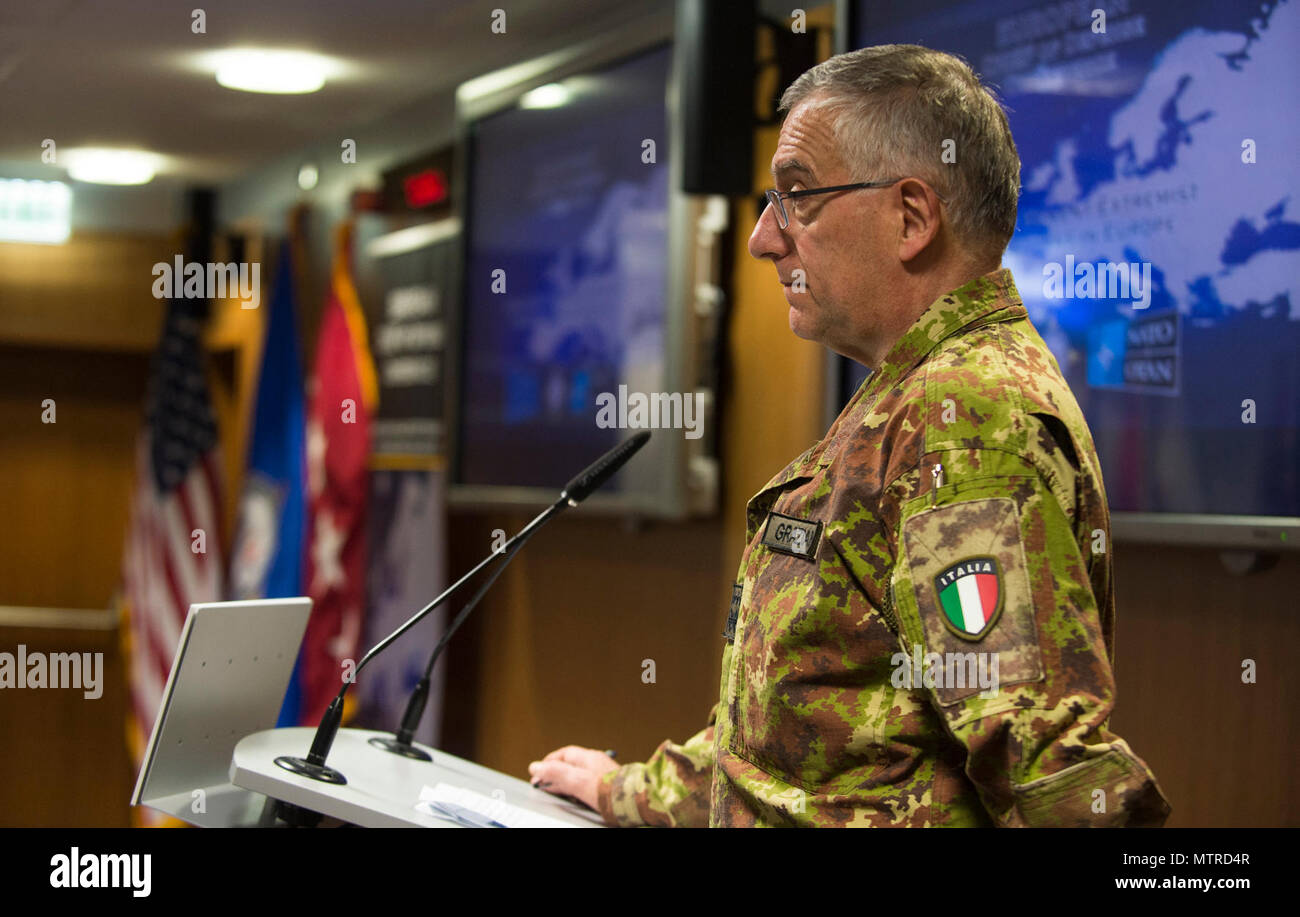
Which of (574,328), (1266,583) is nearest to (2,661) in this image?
(574,328)

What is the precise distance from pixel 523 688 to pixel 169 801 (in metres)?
2.42

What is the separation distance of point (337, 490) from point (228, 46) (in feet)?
4.60

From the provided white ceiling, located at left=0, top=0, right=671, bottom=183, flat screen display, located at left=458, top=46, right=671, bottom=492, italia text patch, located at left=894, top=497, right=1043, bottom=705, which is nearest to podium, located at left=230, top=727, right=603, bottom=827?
italia text patch, located at left=894, top=497, right=1043, bottom=705

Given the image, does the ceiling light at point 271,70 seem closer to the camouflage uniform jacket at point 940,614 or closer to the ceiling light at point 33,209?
the ceiling light at point 33,209

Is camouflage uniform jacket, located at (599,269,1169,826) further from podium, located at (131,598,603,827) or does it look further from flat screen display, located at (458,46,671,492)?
flat screen display, located at (458,46,671,492)

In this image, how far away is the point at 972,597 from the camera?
3.35 ft

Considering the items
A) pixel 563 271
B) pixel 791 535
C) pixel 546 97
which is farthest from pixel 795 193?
pixel 546 97

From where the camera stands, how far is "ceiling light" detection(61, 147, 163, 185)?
560cm

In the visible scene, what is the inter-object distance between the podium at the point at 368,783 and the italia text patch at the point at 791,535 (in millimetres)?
425

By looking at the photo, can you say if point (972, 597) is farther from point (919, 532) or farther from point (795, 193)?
point (795, 193)

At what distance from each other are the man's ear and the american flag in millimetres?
4979

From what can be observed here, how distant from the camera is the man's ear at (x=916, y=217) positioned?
1.21 metres
